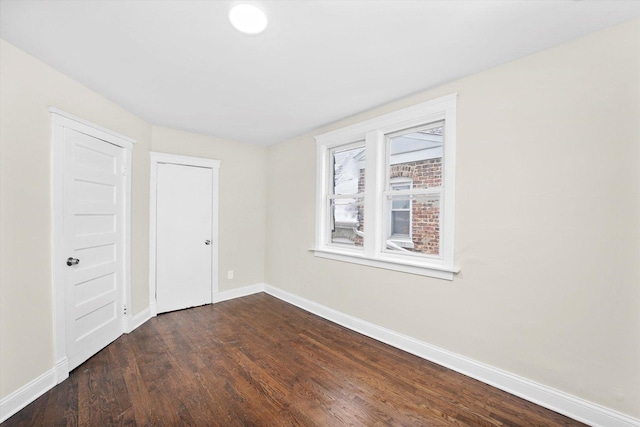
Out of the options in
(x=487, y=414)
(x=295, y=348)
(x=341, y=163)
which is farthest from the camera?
(x=341, y=163)

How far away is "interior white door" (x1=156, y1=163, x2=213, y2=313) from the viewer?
3518 mm

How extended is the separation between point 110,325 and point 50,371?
70 cm

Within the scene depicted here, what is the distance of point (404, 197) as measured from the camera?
279 cm

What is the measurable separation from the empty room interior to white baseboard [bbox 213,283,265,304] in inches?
29.1

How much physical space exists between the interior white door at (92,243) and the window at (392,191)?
2.34 meters

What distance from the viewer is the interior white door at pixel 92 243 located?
226 cm

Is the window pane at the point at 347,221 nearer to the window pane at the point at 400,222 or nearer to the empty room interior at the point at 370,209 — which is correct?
the empty room interior at the point at 370,209

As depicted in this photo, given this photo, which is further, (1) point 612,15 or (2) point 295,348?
(2) point 295,348

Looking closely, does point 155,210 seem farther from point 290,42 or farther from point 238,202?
point 290,42

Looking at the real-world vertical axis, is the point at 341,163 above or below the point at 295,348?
above

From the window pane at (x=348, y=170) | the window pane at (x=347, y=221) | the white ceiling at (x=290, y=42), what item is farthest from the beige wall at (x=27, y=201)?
the window pane at (x=347, y=221)

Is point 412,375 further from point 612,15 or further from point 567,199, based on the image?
point 612,15

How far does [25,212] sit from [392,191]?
3.09 meters

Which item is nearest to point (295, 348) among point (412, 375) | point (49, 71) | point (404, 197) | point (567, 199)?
point (412, 375)
